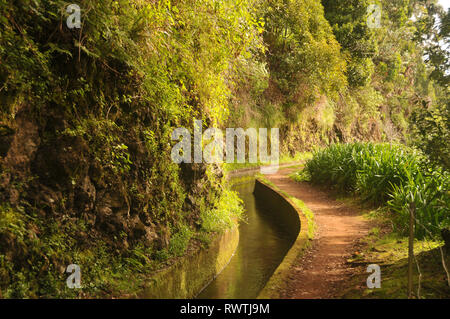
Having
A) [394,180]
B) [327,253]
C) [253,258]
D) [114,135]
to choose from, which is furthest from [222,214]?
[394,180]

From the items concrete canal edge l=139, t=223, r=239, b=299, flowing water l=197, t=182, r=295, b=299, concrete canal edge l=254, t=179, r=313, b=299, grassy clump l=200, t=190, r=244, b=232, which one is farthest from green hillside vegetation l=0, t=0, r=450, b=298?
concrete canal edge l=254, t=179, r=313, b=299

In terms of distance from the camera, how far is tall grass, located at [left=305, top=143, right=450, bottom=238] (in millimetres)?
5781

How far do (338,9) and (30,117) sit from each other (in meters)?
24.2

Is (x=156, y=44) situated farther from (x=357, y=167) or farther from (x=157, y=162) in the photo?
(x=357, y=167)

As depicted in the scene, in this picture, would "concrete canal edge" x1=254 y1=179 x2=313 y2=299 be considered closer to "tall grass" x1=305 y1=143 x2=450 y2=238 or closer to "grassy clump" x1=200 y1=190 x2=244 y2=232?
"grassy clump" x1=200 y1=190 x2=244 y2=232

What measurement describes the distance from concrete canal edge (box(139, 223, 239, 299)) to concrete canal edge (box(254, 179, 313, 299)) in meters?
1.29

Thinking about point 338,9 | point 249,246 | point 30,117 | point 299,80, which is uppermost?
point 338,9

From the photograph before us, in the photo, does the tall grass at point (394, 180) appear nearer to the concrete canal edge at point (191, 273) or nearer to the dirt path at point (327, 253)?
the dirt path at point (327, 253)

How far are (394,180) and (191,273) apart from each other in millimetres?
5725

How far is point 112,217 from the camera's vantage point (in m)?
4.70

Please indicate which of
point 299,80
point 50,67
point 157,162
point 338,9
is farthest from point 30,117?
point 338,9

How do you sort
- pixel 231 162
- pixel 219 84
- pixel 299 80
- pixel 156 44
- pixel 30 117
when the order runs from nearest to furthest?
pixel 30 117, pixel 156 44, pixel 219 84, pixel 231 162, pixel 299 80

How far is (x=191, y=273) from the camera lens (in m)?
5.73

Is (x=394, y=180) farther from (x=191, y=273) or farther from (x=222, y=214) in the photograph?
(x=191, y=273)
